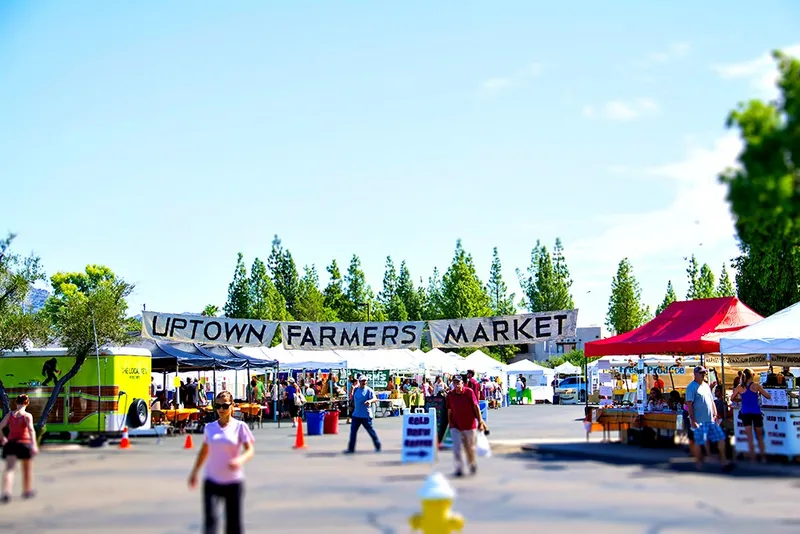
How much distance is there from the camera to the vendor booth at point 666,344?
23.0 metres

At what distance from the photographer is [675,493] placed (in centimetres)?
1430

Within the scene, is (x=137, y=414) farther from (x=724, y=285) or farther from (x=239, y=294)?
(x=724, y=285)

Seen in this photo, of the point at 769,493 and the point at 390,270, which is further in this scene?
the point at 390,270

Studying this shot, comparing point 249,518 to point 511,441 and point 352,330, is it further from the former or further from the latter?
point 352,330

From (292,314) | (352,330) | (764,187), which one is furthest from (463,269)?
(764,187)

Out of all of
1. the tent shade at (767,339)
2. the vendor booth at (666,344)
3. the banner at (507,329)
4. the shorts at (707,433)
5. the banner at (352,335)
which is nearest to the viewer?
the shorts at (707,433)

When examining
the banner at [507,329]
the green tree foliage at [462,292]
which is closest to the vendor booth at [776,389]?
the banner at [507,329]

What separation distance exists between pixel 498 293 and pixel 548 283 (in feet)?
20.6

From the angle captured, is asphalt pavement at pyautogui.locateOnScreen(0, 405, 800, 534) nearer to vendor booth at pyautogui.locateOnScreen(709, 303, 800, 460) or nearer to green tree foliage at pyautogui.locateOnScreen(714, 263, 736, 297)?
vendor booth at pyautogui.locateOnScreen(709, 303, 800, 460)

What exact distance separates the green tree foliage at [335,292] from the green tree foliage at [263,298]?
3.89 metres

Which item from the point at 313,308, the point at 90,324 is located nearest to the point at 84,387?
the point at 90,324

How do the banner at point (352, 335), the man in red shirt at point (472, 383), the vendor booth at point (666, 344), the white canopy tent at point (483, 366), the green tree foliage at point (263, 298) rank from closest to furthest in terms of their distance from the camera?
1. the vendor booth at point (666, 344)
2. the man in red shirt at point (472, 383)
3. the banner at point (352, 335)
4. the white canopy tent at point (483, 366)
5. the green tree foliage at point (263, 298)

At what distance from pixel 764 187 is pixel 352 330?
2270 cm

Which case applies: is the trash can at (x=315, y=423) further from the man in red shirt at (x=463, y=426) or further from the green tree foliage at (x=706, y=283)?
the green tree foliage at (x=706, y=283)
